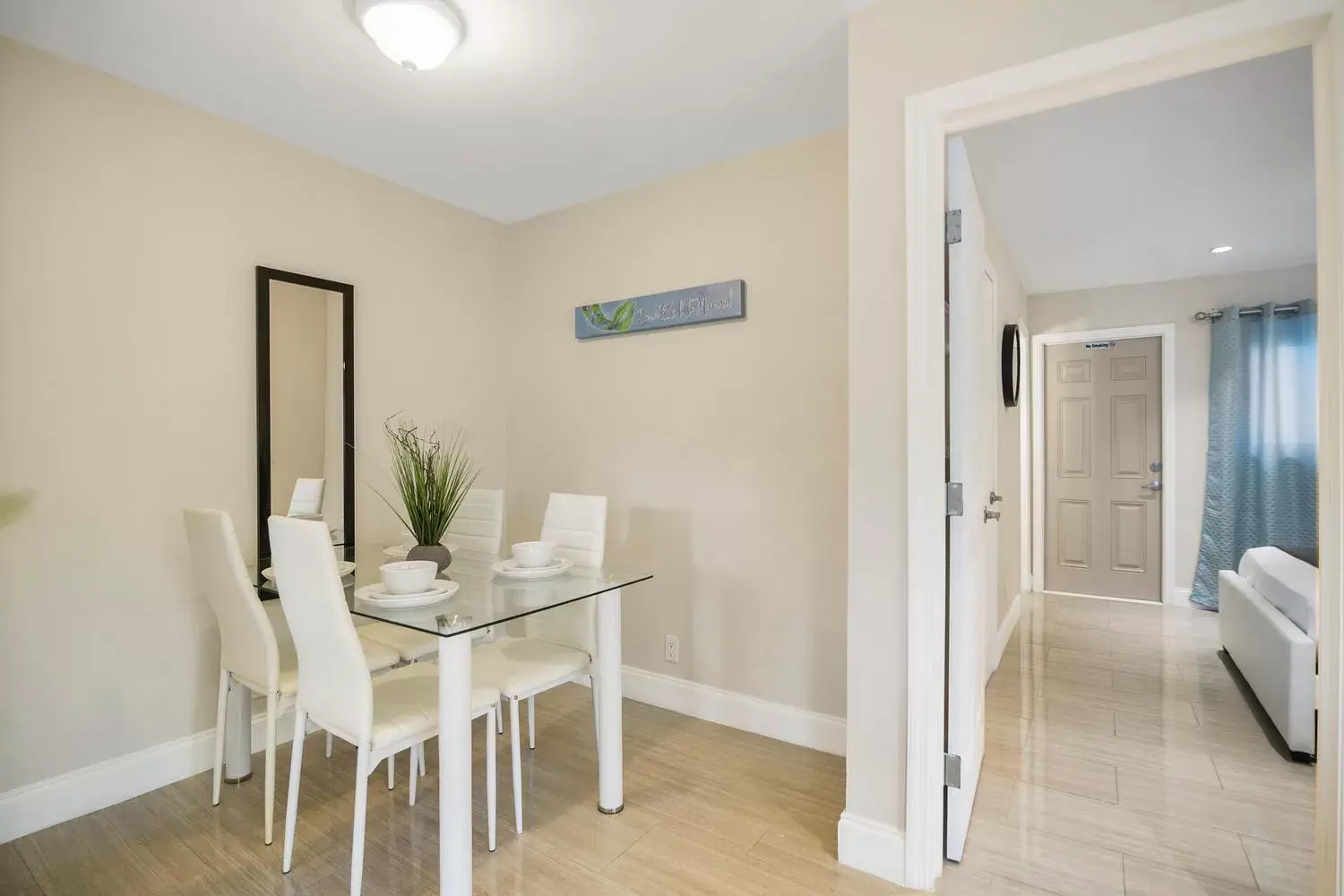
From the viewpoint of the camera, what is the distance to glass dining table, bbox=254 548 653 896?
169cm

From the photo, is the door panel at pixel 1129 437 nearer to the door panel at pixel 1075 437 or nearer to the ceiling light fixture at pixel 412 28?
the door panel at pixel 1075 437

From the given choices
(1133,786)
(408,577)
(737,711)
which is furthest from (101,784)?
(1133,786)

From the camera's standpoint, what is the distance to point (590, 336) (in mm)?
3283

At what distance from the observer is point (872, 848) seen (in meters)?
1.84

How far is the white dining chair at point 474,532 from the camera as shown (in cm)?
256

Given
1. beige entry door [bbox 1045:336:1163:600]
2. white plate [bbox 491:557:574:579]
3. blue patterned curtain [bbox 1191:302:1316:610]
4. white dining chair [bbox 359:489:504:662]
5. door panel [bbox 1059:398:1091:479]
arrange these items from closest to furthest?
white plate [bbox 491:557:574:579] → white dining chair [bbox 359:489:504:662] → blue patterned curtain [bbox 1191:302:1316:610] → beige entry door [bbox 1045:336:1163:600] → door panel [bbox 1059:398:1091:479]

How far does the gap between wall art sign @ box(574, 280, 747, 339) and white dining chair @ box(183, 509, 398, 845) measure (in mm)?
1779

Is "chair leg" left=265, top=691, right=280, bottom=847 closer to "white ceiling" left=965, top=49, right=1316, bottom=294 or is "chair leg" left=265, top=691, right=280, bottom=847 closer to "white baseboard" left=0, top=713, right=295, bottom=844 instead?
"white baseboard" left=0, top=713, right=295, bottom=844

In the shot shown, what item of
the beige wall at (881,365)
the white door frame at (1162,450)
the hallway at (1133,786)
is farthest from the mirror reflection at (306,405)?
the white door frame at (1162,450)

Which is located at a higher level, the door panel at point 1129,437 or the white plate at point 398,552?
the door panel at point 1129,437

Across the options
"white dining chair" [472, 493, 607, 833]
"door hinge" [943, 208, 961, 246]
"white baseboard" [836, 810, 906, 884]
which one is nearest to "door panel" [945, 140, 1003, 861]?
"door hinge" [943, 208, 961, 246]

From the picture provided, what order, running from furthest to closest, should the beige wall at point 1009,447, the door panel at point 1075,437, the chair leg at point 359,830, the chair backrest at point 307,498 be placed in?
1. the door panel at point 1075,437
2. the beige wall at point 1009,447
3. the chair backrest at point 307,498
4. the chair leg at point 359,830

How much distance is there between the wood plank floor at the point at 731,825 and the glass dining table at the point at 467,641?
0.61 feet

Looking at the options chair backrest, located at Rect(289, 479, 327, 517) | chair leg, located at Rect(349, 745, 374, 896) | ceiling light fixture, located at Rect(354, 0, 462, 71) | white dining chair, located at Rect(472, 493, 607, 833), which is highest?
ceiling light fixture, located at Rect(354, 0, 462, 71)
